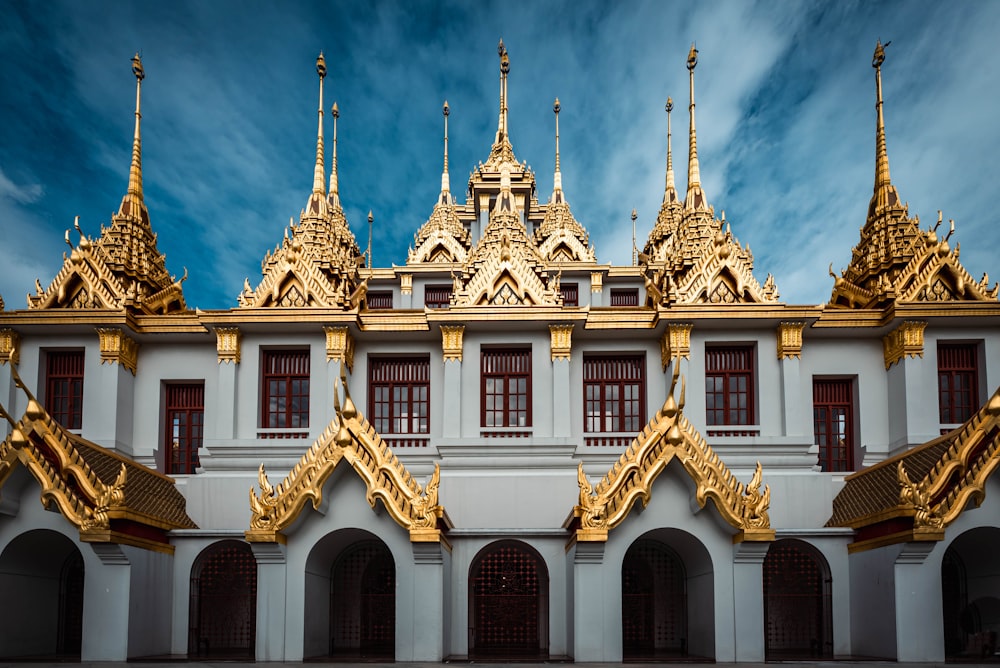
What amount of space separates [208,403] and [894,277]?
18542 millimetres

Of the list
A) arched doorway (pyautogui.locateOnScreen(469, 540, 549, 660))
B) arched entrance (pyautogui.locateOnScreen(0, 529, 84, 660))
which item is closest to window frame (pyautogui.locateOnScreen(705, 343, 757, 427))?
arched doorway (pyautogui.locateOnScreen(469, 540, 549, 660))

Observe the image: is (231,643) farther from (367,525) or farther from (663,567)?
(663,567)

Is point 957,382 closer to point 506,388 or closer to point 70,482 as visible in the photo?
point 506,388

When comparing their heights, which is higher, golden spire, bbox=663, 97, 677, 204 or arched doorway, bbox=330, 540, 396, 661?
golden spire, bbox=663, 97, 677, 204

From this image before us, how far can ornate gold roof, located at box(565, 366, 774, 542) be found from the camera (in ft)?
57.2

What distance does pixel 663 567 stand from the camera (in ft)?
70.1

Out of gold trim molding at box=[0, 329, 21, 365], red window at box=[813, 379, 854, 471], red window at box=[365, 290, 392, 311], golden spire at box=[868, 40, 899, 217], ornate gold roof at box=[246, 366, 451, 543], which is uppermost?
golden spire at box=[868, 40, 899, 217]

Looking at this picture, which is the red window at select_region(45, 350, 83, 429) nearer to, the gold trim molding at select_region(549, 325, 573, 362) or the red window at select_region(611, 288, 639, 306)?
the gold trim molding at select_region(549, 325, 573, 362)

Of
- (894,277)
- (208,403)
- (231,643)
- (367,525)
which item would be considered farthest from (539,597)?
(894,277)

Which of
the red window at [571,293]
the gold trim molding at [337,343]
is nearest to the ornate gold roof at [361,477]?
the gold trim molding at [337,343]

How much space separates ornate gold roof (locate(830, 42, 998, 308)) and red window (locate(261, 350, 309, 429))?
15.0m

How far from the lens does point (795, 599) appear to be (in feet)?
70.4

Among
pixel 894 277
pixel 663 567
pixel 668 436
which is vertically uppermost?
pixel 894 277

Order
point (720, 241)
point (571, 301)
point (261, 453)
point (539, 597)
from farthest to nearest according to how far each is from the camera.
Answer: point (571, 301)
point (720, 241)
point (261, 453)
point (539, 597)
